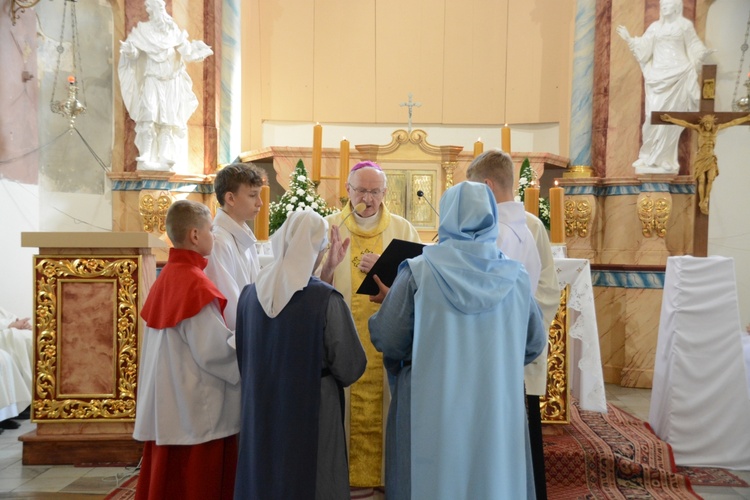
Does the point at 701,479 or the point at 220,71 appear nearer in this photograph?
the point at 701,479

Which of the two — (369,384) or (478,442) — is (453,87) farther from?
(478,442)

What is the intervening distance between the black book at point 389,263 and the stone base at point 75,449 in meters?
2.22

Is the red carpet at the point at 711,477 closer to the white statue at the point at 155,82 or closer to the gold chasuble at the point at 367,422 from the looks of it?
the gold chasuble at the point at 367,422

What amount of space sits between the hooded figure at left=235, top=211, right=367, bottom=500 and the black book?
12.3 inches

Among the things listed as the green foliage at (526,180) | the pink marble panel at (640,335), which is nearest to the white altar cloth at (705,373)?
the green foliage at (526,180)

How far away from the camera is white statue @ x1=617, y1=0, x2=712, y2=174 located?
7.26 meters

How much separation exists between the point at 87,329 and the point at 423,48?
5806mm

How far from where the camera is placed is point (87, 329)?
4477mm

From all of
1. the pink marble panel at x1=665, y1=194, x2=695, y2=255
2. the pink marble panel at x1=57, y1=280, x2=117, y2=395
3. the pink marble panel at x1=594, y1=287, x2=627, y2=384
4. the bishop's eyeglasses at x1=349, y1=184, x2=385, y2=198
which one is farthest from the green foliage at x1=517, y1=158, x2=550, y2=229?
the pink marble panel at x1=57, y1=280, x2=117, y2=395

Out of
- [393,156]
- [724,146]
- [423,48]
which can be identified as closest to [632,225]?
[724,146]

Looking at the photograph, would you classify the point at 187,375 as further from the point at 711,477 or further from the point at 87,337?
the point at 711,477

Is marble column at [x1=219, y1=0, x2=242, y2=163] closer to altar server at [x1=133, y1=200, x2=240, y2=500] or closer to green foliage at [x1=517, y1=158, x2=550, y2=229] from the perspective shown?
green foliage at [x1=517, y1=158, x2=550, y2=229]

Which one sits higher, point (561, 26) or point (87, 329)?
point (561, 26)

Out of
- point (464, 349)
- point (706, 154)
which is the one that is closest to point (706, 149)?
point (706, 154)
